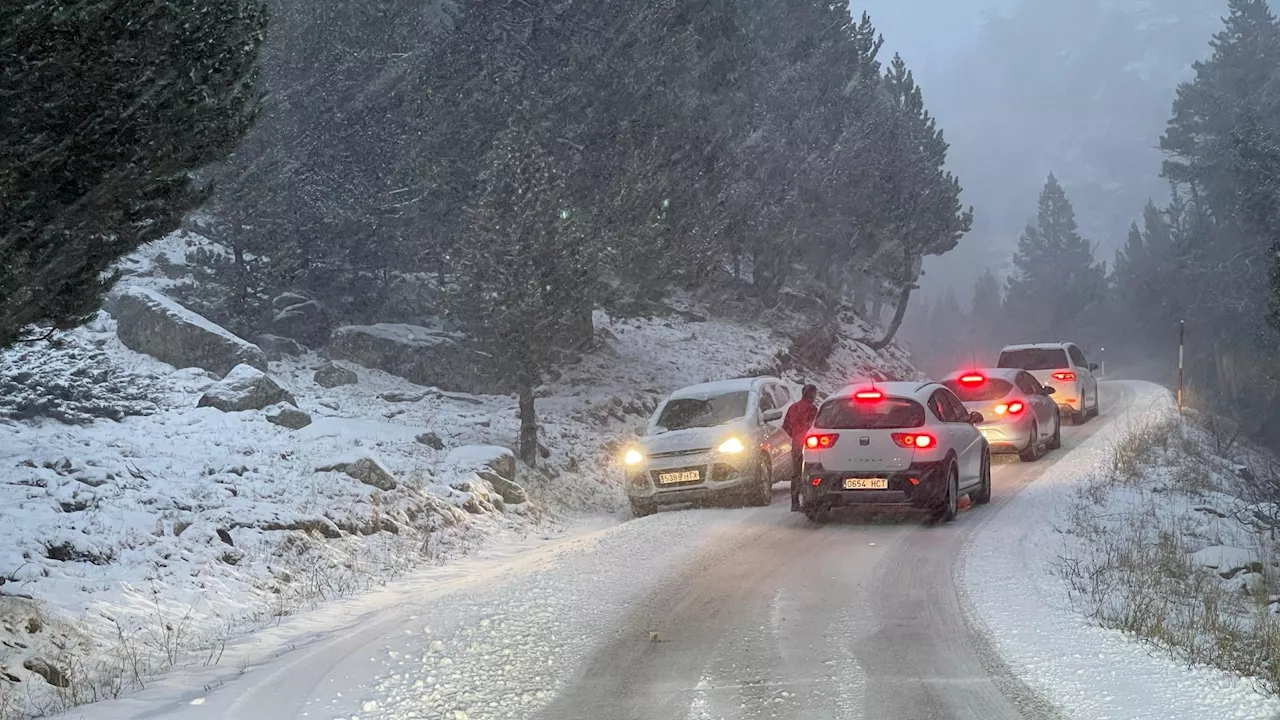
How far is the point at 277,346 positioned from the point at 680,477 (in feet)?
38.4

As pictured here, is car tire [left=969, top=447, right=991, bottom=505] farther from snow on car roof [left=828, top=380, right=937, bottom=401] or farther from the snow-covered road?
the snow-covered road

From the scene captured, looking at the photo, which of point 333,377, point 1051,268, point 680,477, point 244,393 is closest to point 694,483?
point 680,477

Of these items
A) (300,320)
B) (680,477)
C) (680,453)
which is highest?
(300,320)

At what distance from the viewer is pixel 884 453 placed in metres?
11.9

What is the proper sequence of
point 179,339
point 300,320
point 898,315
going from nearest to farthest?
point 179,339 → point 300,320 → point 898,315

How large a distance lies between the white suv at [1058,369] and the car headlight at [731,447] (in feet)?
38.9

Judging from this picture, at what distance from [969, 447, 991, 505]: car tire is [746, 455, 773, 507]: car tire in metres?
2.85

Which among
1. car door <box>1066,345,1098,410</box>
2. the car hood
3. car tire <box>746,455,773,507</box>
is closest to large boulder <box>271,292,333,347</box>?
the car hood

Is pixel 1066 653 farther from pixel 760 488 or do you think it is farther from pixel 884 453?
pixel 760 488

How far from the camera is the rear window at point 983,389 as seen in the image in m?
18.1

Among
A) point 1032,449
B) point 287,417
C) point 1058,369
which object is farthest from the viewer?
point 1058,369

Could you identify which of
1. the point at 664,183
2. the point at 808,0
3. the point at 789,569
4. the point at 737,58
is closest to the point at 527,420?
the point at 664,183

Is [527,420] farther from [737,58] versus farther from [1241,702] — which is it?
[737,58]

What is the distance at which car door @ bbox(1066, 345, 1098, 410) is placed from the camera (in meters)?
24.6
